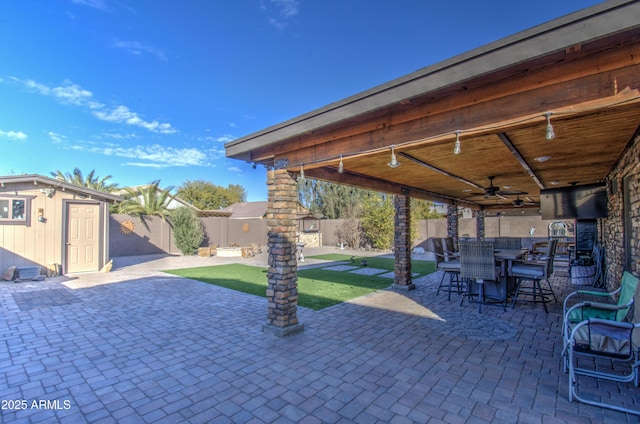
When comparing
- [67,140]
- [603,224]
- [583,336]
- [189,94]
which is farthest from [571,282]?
[67,140]

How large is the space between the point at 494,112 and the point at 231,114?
20.2m

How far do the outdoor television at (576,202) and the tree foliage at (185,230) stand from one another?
13.3 m

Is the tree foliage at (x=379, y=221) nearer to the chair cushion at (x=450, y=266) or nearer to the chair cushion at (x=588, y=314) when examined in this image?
the chair cushion at (x=450, y=266)

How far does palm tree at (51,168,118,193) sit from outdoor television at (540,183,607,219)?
24354 millimetres

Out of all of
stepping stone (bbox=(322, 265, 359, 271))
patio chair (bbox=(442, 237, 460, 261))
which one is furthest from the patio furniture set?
stepping stone (bbox=(322, 265, 359, 271))

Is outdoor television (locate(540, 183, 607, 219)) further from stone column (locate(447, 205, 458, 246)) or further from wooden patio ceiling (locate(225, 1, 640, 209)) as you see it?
stone column (locate(447, 205, 458, 246))

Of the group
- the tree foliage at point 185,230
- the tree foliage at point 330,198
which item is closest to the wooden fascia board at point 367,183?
A: the tree foliage at point 185,230

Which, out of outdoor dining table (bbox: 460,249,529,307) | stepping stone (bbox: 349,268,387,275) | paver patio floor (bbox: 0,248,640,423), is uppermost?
outdoor dining table (bbox: 460,249,529,307)

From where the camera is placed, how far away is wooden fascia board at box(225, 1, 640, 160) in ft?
5.52

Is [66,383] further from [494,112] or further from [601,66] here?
[601,66]

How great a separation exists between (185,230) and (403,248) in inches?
432

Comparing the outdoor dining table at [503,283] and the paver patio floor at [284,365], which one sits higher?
the outdoor dining table at [503,283]

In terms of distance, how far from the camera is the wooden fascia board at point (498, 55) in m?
1.68

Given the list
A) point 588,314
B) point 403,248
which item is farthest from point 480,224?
point 588,314
